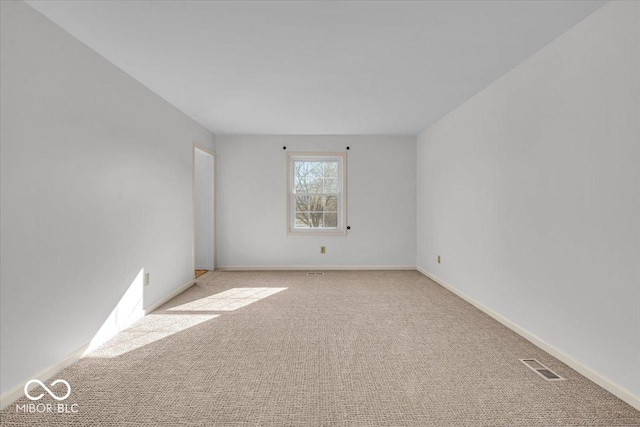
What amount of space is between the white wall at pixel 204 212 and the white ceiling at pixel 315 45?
73.3 inches

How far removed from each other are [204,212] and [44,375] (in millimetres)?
4167

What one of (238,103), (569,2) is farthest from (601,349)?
(238,103)

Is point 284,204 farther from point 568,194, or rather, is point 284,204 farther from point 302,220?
point 568,194

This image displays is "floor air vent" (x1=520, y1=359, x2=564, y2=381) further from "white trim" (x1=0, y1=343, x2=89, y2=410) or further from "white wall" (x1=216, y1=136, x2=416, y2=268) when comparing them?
"white wall" (x1=216, y1=136, x2=416, y2=268)

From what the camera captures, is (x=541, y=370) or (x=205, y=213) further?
(x=205, y=213)

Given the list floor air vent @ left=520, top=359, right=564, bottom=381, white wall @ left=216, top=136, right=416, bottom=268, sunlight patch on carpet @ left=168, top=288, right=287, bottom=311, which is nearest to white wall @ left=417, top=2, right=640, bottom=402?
floor air vent @ left=520, top=359, right=564, bottom=381

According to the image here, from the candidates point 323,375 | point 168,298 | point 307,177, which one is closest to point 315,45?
point 323,375

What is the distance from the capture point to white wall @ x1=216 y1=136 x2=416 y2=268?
6.30 metres

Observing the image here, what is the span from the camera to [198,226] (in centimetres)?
635

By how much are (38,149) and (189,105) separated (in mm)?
2350

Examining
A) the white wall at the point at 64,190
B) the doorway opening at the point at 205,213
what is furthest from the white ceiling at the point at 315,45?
the doorway opening at the point at 205,213

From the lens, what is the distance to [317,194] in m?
6.46

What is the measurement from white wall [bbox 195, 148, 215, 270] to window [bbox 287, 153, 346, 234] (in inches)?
55.9

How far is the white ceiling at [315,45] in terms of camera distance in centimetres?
227
